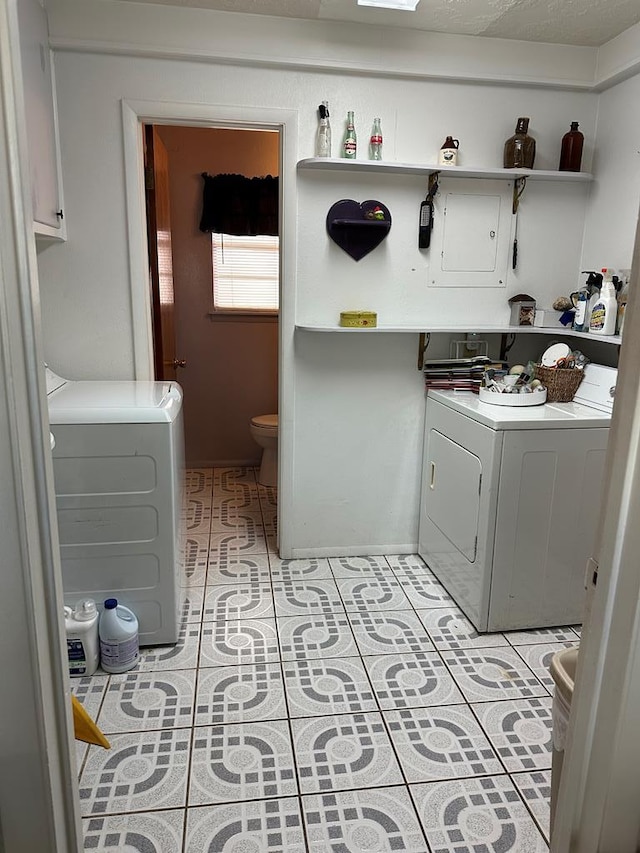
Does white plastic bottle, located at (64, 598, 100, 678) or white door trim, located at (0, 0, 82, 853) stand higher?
white door trim, located at (0, 0, 82, 853)

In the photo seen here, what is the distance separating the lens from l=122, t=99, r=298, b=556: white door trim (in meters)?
2.45

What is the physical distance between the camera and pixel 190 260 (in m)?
4.01

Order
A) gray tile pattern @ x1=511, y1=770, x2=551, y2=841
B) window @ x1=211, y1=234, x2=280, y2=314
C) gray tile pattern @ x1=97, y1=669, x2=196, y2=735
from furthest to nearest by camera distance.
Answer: window @ x1=211, y1=234, x2=280, y2=314, gray tile pattern @ x1=97, y1=669, x2=196, y2=735, gray tile pattern @ x1=511, y1=770, x2=551, y2=841

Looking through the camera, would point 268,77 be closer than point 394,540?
Yes

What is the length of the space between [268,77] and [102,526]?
1921mm

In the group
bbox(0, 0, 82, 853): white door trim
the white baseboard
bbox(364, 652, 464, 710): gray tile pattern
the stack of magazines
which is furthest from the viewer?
the white baseboard

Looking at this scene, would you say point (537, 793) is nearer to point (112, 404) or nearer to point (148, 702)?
point (148, 702)

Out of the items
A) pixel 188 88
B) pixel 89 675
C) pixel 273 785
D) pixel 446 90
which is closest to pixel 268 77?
pixel 188 88

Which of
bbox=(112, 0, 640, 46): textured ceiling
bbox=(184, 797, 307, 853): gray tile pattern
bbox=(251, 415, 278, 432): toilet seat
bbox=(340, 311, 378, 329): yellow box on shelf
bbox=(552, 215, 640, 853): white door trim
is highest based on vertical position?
bbox=(112, 0, 640, 46): textured ceiling

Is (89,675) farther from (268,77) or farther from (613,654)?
(268,77)

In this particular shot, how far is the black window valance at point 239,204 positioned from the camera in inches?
153

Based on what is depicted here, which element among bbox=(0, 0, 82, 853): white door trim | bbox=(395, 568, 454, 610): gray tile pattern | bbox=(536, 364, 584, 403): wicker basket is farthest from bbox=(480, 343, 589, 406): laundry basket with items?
bbox=(0, 0, 82, 853): white door trim

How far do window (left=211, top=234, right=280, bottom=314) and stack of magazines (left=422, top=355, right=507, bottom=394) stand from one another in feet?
5.09

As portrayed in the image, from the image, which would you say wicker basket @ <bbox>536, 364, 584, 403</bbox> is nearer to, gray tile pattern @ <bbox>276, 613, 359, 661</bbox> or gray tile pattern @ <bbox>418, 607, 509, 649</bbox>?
gray tile pattern @ <bbox>418, 607, 509, 649</bbox>
